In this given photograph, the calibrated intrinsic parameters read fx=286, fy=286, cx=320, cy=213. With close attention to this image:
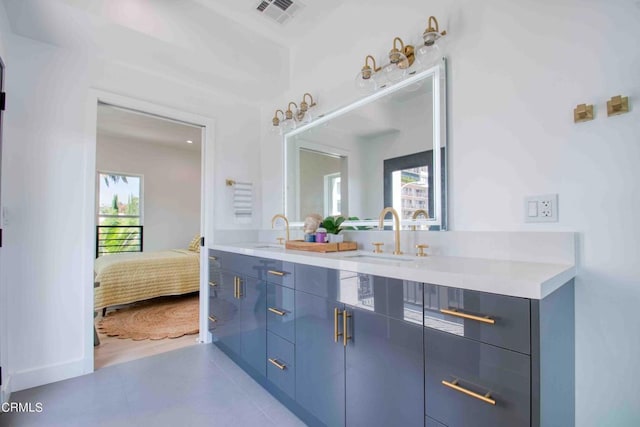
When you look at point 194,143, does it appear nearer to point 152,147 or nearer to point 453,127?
point 152,147

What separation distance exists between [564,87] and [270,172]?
2332 mm

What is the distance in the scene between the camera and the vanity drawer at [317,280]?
134 cm

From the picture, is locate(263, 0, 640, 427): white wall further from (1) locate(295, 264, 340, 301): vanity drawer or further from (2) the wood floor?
(2) the wood floor

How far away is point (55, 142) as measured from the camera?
2004mm

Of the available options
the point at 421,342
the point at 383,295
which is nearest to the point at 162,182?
the point at 383,295

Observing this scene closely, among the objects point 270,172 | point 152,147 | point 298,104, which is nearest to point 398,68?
point 298,104

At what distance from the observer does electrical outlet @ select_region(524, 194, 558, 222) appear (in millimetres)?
1192

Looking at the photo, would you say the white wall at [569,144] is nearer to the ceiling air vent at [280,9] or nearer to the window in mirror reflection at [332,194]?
the window in mirror reflection at [332,194]

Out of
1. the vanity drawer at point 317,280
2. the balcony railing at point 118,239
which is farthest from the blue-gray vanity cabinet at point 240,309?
the balcony railing at point 118,239

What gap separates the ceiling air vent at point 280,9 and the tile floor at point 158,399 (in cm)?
273

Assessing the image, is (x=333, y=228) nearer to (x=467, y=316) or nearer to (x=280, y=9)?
(x=467, y=316)

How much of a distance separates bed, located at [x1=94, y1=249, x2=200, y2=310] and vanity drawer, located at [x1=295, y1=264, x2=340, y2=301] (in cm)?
293

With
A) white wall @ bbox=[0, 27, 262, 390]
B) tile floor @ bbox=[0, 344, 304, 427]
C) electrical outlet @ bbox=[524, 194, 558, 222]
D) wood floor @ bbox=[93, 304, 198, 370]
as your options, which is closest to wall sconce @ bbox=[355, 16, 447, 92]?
electrical outlet @ bbox=[524, 194, 558, 222]

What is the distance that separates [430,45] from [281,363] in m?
1.95
